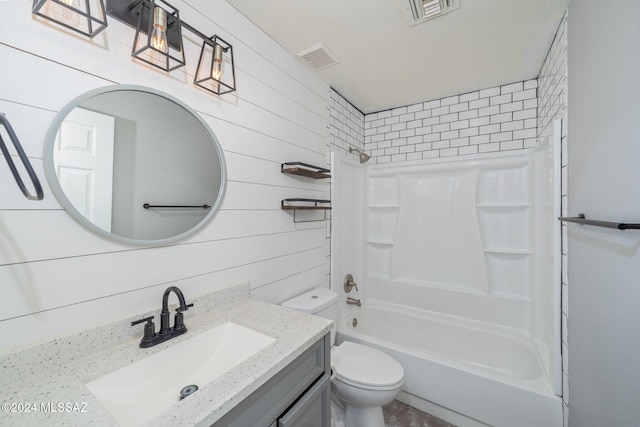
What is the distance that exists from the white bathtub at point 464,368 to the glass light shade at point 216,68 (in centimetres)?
195

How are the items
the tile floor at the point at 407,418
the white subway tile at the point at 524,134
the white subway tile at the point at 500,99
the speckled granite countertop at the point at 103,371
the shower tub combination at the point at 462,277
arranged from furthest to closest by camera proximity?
the white subway tile at the point at 500,99, the white subway tile at the point at 524,134, the tile floor at the point at 407,418, the shower tub combination at the point at 462,277, the speckled granite countertop at the point at 103,371

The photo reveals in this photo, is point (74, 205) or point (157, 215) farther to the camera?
point (157, 215)

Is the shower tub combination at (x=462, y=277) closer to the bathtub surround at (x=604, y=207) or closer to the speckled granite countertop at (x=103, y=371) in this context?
the bathtub surround at (x=604, y=207)

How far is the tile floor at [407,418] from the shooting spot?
1690 mm

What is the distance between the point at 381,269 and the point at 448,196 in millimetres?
1022

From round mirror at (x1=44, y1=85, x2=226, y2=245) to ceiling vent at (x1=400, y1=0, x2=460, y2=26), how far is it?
1268 millimetres

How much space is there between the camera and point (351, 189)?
101 inches

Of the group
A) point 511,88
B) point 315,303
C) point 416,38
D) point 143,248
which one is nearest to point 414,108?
point 511,88

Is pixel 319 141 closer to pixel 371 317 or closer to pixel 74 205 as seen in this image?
pixel 74 205

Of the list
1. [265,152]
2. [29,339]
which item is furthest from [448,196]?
[29,339]

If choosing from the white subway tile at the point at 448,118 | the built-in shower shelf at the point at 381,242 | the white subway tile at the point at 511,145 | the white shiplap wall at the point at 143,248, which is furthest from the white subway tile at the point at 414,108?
the built-in shower shelf at the point at 381,242

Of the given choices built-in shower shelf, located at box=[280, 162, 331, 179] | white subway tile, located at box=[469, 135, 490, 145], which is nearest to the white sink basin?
built-in shower shelf, located at box=[280, 162, 331, 179]

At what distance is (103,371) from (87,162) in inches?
27.2

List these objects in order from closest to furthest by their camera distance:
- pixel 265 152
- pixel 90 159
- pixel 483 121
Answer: pixel 90 159, pixel 265 152, pixel 483 121
